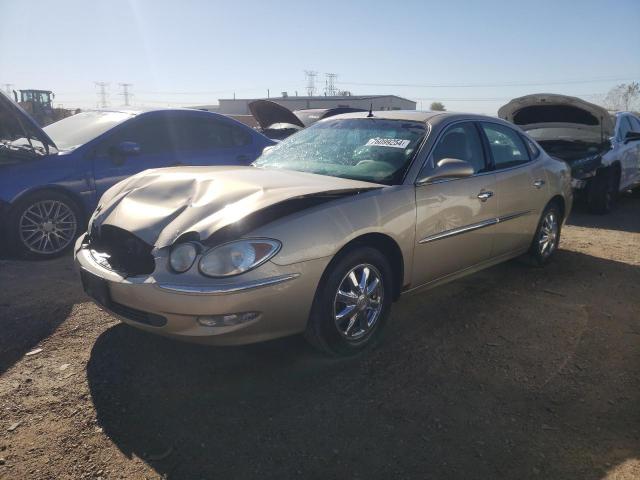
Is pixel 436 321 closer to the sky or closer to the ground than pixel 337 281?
closer to the ground

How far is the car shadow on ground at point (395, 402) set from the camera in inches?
87.7

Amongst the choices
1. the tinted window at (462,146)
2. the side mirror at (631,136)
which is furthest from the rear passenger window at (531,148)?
the side mirror at (631,136)

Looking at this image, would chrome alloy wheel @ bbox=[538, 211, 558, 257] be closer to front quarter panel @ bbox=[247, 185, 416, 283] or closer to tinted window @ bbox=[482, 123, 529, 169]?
tinted window @ bbox=[482, 123, 529, 169]

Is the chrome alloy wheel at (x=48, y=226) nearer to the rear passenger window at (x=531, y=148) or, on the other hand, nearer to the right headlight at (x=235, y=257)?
the right headlight at (x=235, y=257)

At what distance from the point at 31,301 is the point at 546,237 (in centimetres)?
477

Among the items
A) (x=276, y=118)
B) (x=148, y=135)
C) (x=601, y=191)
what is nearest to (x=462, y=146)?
(x=148, y=135)

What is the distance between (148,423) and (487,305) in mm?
2815

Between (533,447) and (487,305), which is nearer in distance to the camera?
(533,447)

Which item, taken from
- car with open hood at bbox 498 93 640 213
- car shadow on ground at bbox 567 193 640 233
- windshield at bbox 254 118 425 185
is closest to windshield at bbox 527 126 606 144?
car with open hood at bbox 498 93 640 213

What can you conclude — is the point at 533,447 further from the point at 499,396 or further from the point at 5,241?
the point at 5,241

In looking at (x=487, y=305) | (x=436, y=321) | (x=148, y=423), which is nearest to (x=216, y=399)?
(x=148, y=423)

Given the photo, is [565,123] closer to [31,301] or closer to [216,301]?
[216,301]

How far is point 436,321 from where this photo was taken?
3.74 metres

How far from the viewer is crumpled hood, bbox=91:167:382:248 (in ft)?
8.87
